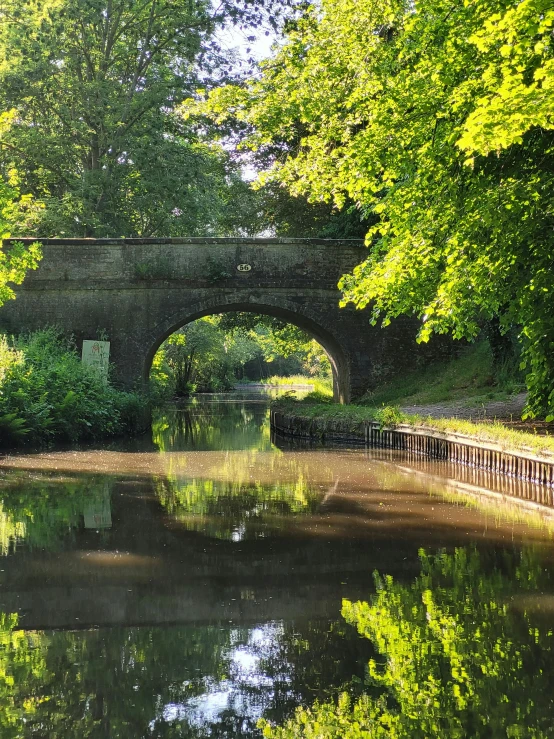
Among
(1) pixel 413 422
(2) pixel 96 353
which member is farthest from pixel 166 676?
(2) pixel 96 353

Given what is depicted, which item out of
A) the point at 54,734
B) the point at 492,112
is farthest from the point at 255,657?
the point at 492,112

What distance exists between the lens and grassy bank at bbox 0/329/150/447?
1558cm

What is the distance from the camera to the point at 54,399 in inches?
663

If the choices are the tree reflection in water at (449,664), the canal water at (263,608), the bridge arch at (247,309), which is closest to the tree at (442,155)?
the canal water at (263,608)

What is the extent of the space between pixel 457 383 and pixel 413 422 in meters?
5.15

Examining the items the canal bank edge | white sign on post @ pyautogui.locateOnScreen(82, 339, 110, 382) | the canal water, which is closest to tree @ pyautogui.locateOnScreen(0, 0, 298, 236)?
white sign on post @ pyautogui.locateOnScreen(82, 339, 110, 382)

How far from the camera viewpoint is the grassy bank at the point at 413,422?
1088 centimetres

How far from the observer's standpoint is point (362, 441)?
16.9 meters

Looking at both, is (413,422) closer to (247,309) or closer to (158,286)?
(158,286)

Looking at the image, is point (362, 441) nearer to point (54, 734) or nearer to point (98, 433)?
point (98, 433)

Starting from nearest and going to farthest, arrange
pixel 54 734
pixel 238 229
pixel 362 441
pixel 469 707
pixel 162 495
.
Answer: pixel 54 734
pixel 469 707
pixel 162 495
pixel 362 441
pixel 238 229

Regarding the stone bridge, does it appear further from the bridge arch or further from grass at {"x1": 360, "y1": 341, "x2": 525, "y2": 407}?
grass at {"x1": 360, "y1": 341, "x2": 525, "y2": 407}

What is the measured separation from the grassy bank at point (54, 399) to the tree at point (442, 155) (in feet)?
21.7

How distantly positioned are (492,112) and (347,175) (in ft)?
16.1
